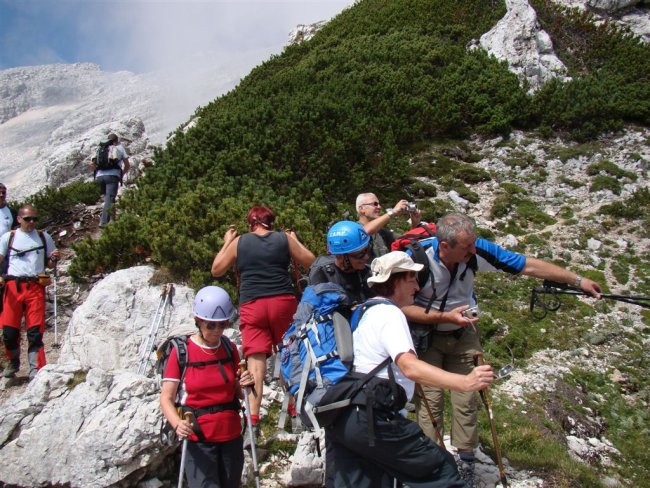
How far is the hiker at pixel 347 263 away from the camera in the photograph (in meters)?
3.93

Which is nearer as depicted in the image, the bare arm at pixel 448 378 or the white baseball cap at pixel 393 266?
the bare arm at pixel 448 378

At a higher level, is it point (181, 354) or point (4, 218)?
point (4, 218)

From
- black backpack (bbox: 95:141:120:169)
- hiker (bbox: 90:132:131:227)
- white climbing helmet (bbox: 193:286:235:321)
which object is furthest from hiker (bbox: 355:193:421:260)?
black backpack (bbox: 95:141:120:169)

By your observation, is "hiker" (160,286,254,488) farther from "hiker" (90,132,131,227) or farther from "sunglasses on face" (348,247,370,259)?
"hiker" (90,132,131,227)

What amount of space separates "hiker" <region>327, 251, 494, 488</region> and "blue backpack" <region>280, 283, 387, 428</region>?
9 cm

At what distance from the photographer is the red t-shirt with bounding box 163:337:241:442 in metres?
3.64

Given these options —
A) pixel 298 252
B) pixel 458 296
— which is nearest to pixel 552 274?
pixel 458 296

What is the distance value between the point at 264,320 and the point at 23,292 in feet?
12.4

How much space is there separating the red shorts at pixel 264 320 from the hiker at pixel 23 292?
3.42 m

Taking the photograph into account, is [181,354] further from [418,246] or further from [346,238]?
[418,246]

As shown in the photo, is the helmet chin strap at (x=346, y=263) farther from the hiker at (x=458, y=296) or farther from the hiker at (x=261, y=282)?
the hiker at (x=261, y=282)

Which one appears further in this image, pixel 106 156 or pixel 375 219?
pixel 106 156

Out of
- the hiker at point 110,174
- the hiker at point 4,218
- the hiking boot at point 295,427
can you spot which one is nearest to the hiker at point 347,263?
the hiking boot at point 295,427

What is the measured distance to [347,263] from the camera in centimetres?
400
